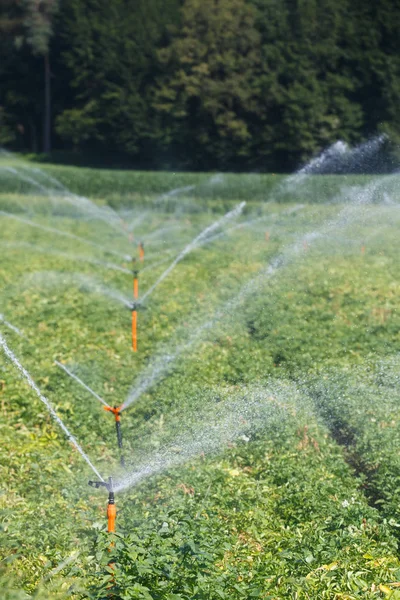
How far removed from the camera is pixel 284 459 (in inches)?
327

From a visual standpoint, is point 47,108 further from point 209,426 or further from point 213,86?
point 209,426

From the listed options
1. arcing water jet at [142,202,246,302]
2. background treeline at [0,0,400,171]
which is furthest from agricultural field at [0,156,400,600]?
background treeline at [0,0,400,171]

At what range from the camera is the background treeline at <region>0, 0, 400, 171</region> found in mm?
43781

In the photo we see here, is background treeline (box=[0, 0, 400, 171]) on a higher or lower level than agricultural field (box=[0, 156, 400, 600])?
higher

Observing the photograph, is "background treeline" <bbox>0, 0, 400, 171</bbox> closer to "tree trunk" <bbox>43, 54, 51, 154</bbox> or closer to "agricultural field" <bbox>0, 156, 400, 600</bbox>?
"tree trunk" <bbox>43, 54, 51, 154</bbox>

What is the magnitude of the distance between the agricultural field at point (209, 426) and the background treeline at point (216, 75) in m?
25.5

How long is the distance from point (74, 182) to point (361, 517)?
34.2m

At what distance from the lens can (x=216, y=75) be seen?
47.6m

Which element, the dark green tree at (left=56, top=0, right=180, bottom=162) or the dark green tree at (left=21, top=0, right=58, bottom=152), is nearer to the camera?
the dark green tree at (left=56, top=0, right=180, bottom=162)

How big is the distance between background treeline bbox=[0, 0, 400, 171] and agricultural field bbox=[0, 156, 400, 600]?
1005 inches

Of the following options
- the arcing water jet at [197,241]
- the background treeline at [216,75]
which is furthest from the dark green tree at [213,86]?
the arcing water jet at [197,241]

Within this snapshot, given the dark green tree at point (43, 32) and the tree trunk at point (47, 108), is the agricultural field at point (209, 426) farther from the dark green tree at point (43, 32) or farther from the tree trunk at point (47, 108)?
the tree trunk at point (47, 108)

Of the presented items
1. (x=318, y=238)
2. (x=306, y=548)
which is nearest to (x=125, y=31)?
(x=318, y=238)

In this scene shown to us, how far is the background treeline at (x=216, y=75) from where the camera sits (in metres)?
43.8
